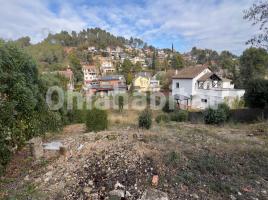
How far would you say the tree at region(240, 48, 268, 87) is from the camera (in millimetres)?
28672

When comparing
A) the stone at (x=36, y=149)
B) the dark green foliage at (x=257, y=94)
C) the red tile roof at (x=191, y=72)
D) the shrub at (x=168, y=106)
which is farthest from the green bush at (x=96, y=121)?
the red tile roof at (x=191, y=72)

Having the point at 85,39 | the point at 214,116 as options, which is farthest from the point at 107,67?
the point at 214,116

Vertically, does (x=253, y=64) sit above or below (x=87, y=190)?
above

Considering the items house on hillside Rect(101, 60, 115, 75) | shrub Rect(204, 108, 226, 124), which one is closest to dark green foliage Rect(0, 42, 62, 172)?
shrub Rect(204, 108, 226, 124)

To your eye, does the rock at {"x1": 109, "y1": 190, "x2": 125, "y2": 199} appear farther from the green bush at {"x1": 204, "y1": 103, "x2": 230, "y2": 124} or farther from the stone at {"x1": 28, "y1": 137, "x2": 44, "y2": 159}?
the green bush at {"x1": 204, "y1": 103, "x2": 230, "y2": 124}

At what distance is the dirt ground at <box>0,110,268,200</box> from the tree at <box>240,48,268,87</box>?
26.0m

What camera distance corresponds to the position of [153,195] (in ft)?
12.2

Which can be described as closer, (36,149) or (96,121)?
(36,149)

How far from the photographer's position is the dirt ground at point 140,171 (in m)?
3.95

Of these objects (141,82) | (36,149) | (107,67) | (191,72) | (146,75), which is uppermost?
(107,67)

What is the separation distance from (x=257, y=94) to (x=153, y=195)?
45.9 feet

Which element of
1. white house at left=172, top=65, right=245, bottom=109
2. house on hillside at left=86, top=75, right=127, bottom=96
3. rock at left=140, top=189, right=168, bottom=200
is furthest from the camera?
house on hillside at left=86, top=75, right=127, bottom=96

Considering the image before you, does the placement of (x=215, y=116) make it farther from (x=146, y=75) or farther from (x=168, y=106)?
(x=146, y=75)

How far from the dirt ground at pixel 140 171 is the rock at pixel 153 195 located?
0.10m
